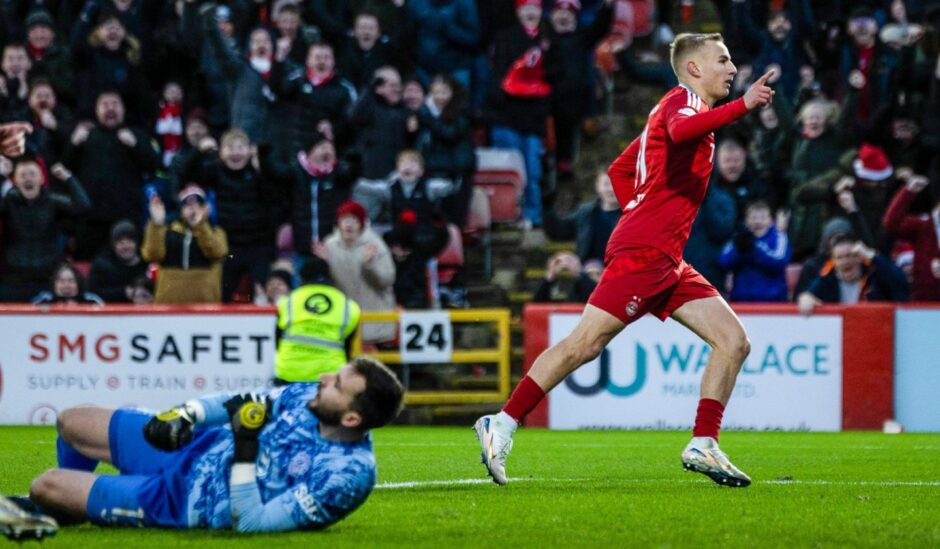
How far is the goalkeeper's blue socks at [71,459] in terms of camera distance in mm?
7055

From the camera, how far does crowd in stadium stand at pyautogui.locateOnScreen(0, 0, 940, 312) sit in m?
16.5

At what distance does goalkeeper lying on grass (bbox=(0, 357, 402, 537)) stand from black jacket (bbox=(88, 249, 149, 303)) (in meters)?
10.7

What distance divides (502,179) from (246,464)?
488 inches

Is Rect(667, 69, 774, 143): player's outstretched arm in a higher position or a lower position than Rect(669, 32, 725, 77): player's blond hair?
lower

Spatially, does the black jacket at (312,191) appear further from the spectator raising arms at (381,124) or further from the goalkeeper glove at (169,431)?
the goalkeeper glove at (169,431)

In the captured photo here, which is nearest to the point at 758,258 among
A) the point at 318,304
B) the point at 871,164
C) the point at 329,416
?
the point at 871,164

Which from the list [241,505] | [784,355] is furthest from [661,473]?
[784,355]

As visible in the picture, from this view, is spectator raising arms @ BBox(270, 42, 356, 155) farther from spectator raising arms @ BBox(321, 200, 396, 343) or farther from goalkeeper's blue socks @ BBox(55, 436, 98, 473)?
goalkeeper's blue socks @ BBox(55, 436, 98, 473)

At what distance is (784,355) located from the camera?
1585cm

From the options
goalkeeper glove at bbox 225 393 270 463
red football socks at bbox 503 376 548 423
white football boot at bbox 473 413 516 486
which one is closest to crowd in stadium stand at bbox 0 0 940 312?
red football socks at bbox 503 376 548 423

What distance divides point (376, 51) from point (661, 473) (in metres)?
9.58

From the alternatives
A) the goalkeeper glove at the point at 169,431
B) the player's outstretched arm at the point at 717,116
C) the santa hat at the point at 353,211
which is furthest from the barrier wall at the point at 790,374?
the goalkeeper glove at the point at 169,431

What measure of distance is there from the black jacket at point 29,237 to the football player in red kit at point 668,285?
370 inches

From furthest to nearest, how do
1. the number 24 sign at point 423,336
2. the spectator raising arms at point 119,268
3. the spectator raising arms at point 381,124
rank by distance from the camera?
the spectator raising arms at point 381,124, the spectator raising arms at point 119,268, the number 24 sign at point 423,336
